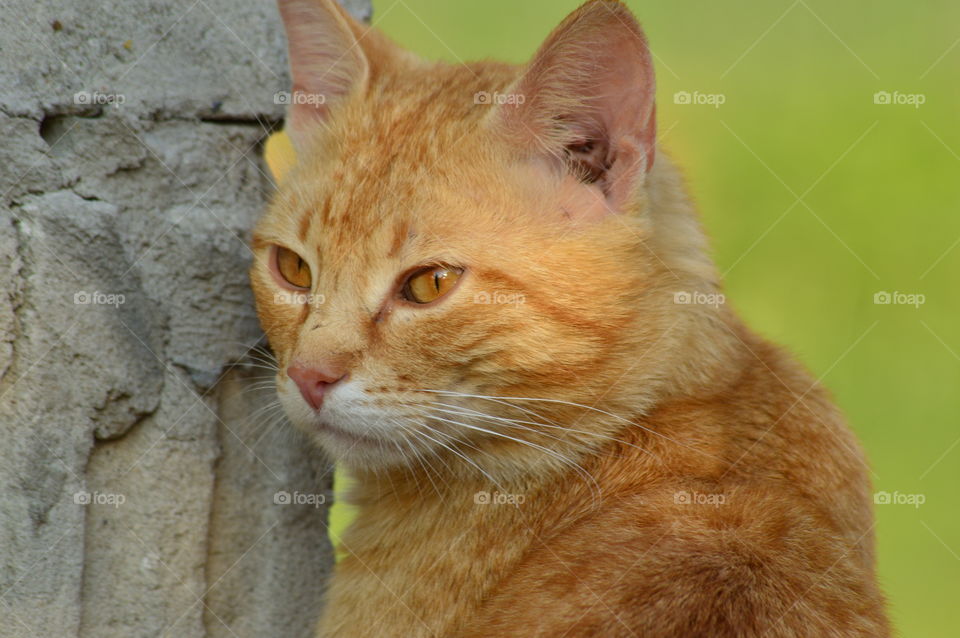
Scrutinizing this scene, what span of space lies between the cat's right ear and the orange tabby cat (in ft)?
0.30

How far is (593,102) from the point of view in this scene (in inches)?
121

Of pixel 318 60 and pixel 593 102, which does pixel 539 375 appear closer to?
pixel 593 102

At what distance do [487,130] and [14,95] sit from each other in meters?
1.29

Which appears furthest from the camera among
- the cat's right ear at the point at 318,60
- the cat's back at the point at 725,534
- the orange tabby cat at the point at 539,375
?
the cat's right ear at the point at 318,60

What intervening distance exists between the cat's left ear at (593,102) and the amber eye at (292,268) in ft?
2.37

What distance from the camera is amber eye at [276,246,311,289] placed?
3.34 metres

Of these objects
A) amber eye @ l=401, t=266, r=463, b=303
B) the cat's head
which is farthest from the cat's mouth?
amber eye @ l=401, t=266, r=463, b=303

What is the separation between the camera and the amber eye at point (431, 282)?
303 centimetres

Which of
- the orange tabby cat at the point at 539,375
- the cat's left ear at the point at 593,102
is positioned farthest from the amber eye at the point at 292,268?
the cat's left ear at the point at 593,102

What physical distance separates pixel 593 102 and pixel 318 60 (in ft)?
3.24

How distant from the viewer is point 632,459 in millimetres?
3117

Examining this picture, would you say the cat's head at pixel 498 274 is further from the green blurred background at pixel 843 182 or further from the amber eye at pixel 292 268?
the green blurred background at pixel 843 182

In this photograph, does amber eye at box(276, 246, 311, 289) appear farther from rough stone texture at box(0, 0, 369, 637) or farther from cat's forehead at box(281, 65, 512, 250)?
rough stone texture at box(0, 0, 369, 637)

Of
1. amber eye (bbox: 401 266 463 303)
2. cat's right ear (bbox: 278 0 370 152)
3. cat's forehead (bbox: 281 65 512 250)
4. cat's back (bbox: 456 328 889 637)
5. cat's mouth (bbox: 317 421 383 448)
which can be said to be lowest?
cat's back (bbox: 456 328 889 637)
